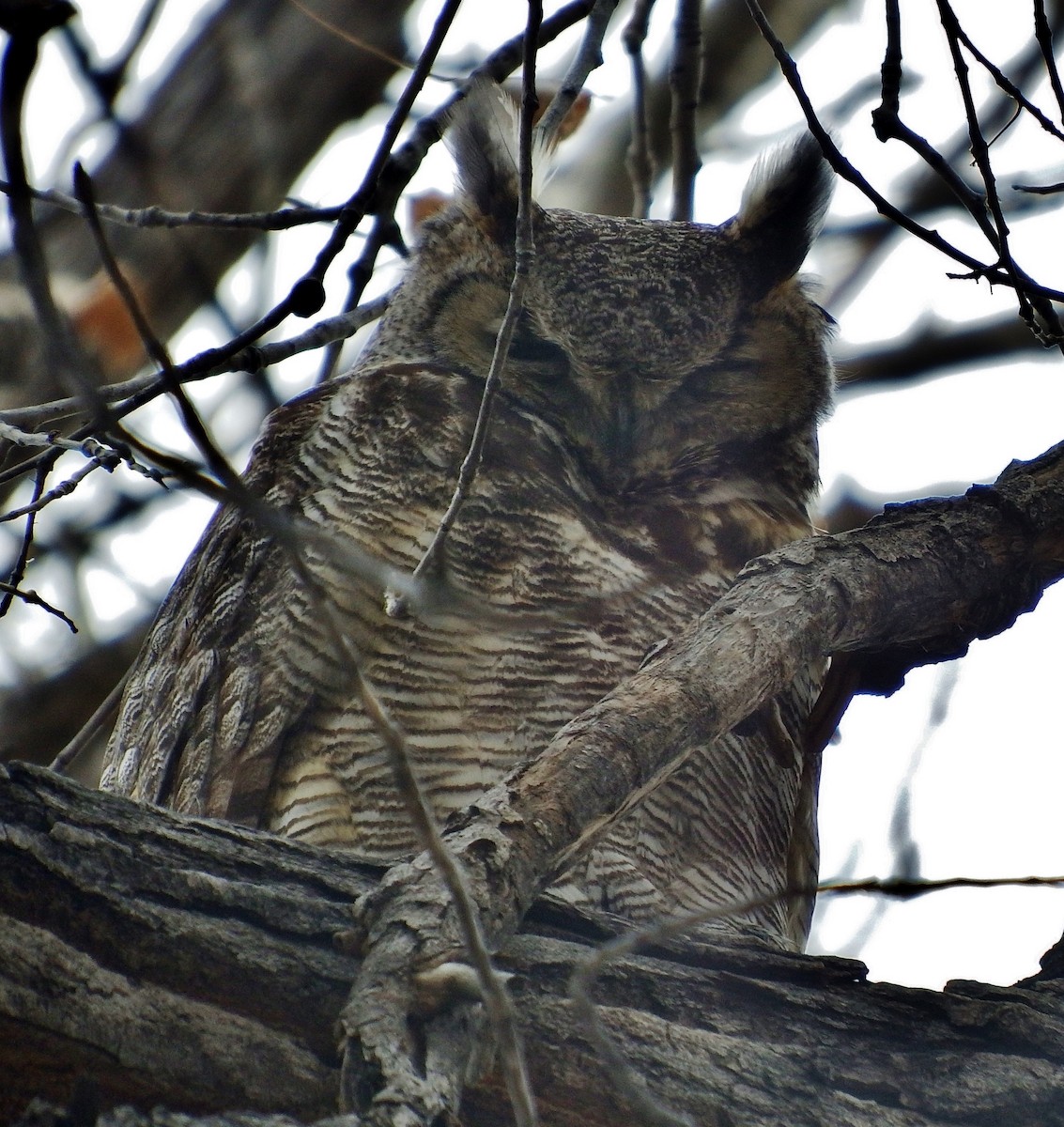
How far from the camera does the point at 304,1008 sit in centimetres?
142

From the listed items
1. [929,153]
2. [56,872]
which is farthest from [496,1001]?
[929,153]

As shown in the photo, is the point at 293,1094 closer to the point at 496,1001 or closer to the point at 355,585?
the point at 496,1001

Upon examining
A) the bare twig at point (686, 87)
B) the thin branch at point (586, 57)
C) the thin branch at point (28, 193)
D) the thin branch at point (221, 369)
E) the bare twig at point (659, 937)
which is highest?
the bare twig at point (686, 87)

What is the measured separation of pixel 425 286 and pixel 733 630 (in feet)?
5.34

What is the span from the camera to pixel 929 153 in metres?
2.01

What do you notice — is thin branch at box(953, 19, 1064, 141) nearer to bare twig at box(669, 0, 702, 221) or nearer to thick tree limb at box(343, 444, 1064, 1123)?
thick tree limb at box(343, 444, 1064, 1123)

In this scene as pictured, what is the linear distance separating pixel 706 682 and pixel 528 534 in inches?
33.2

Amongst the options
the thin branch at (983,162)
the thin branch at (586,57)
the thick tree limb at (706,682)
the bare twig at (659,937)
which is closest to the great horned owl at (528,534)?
the thick tree limb at (706,682)

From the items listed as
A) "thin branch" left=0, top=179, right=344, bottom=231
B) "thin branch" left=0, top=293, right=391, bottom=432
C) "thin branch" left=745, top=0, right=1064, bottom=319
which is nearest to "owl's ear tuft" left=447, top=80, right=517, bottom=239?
"thin branch" left=0, top=293, right=391, bottom=432

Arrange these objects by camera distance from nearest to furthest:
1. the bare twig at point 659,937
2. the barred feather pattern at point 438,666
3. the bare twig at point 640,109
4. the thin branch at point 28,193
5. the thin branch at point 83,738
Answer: the thin branch at point 28,193 < the bare twig at point 659,937 < the barred feather pattern at point 438,666 < the thin branch at point 83,738 < the bare twig at point 640,109

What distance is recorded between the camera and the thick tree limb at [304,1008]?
133cm

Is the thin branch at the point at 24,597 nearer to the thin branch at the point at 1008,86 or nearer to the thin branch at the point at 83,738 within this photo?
the thin branch at the point at 83,738

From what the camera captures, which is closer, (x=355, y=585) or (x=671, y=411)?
(x=355, y=585)

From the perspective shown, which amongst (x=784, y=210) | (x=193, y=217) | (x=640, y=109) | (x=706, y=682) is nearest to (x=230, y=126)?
(x=640, y=109)
